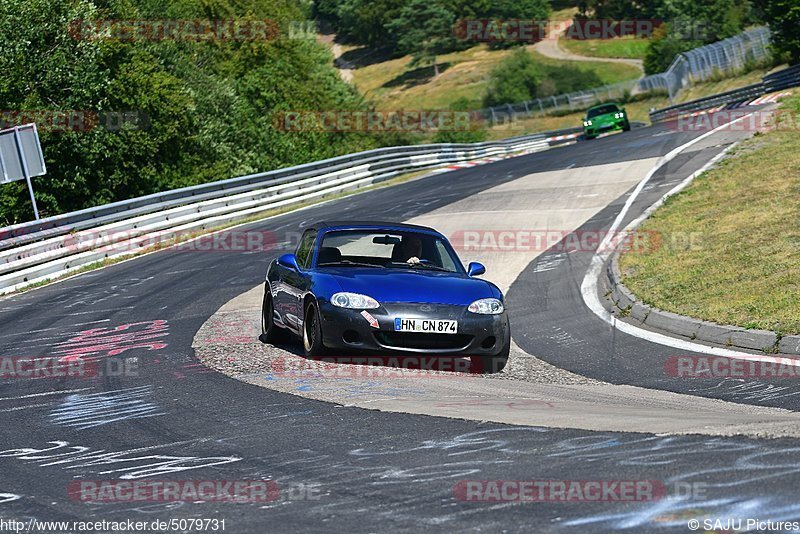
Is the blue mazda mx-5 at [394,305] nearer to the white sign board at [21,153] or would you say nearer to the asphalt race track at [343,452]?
the asphalt race track at [343,452]

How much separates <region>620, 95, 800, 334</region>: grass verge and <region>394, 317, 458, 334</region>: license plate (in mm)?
3051

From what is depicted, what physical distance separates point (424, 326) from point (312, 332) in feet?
3.91

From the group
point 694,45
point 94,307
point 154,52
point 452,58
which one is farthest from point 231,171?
point 452,58

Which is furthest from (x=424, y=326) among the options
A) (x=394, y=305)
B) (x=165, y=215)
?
(x=165, y=215)

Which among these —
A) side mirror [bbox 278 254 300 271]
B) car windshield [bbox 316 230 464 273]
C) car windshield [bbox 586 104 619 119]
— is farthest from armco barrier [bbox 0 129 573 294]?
car windshield [bbox 586 104 619 119]

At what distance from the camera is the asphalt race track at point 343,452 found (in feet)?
16.3

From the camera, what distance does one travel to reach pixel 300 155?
45219 mm

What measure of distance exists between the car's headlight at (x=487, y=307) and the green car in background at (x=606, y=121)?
4084 centimetres

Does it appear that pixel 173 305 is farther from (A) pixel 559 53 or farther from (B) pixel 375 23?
(B) pixel 375 23

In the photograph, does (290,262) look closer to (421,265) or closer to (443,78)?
(421,265)

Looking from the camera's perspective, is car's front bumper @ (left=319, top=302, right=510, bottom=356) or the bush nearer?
car's front bumper @ (left=319, top=302, right=510, bottom=356)

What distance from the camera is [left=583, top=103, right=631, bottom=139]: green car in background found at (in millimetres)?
50344

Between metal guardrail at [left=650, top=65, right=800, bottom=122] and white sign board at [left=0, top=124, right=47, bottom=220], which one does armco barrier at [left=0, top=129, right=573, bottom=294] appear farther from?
metal guardrail at [left=650, top=65, right=800, bottom=122]

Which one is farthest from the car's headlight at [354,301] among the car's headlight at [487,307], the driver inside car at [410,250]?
the driver inside car at [410,250]
